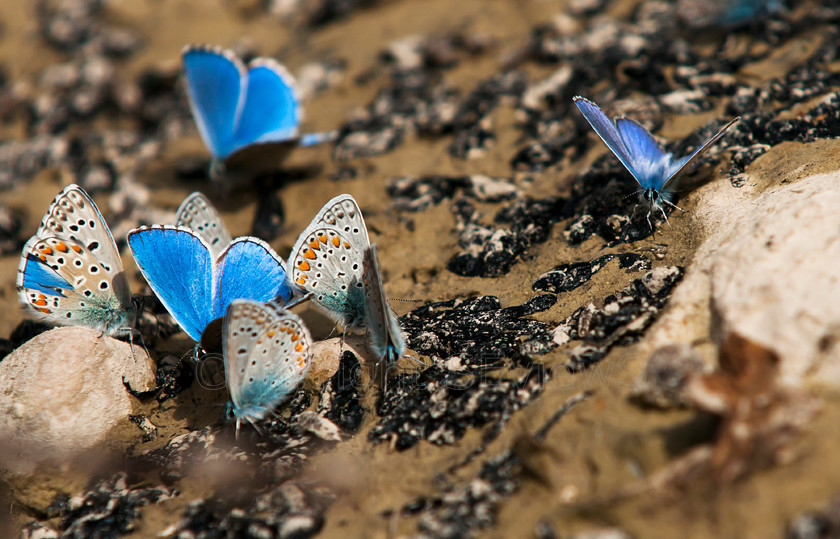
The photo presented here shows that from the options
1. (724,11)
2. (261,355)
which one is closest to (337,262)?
(261,355)

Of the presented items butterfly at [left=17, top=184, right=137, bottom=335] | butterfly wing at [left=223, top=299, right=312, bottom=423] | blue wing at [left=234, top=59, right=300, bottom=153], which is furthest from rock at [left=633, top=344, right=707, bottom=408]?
blue wing at [left=234, top=59, right=300, bottom=153]

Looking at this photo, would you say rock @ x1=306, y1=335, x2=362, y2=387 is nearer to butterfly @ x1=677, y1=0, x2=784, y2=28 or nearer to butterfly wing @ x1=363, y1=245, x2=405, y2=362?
butterfly wing @ x1=363, y1=245, x2=405, y2=362

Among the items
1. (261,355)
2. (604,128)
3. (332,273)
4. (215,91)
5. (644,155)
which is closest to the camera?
(261,355)

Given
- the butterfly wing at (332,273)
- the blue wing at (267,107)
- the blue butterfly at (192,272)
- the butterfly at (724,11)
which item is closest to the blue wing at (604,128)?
the butterfly wing at (332,273)

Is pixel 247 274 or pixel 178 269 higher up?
pixel 178 269

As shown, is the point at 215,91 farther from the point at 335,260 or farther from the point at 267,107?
the point at 335,260

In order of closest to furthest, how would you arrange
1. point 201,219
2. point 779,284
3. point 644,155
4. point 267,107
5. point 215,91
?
1. point 779,284
2. point 644,155
3. point 201,219
4. point 215,91
5. point 267,107

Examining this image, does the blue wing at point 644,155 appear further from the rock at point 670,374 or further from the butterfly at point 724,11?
the butterfly at point 724,11

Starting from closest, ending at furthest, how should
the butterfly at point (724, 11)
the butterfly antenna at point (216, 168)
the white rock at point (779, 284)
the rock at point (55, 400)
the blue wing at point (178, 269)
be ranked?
the white rock at point (779, 284) → the rock at point (55, 400) → the blue wing at point (178, 269) → the butterfly at point (724, 11) → the butterfly antenna at point (216, 168)
